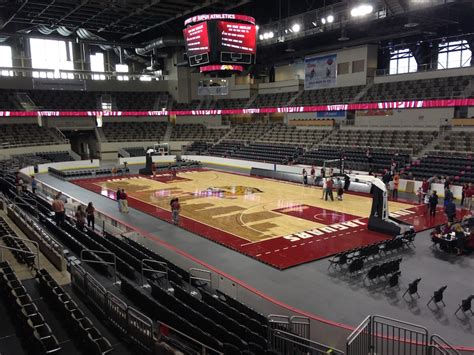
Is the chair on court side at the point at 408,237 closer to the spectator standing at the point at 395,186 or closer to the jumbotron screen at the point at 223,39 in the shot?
the spectator standing at the point at 395,186

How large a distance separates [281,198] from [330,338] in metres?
16.4

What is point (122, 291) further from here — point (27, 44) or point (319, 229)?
point (27, 44)

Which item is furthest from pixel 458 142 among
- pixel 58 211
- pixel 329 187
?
pixel 58 211

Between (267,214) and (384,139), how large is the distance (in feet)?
59.9

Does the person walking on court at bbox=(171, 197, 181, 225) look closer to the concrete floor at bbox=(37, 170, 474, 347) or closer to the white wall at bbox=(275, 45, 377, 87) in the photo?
the concrete floor at bbox=(37, 170, 474, 347)

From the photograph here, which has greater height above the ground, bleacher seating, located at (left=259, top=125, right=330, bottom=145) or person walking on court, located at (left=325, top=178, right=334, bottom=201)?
bleacher seating, located at (left=259, top=125, right=330, bottom=145)

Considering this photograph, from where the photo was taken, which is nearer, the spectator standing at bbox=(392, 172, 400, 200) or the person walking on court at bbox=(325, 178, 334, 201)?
the spectator standing at bbox=(392, 172, 400, 200)

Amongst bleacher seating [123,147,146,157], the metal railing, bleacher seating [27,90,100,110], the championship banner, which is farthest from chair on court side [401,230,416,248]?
bleacher seating [27,90,100,110]

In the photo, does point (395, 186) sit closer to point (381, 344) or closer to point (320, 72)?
point (381, 344)

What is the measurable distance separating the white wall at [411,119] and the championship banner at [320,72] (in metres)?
5.97

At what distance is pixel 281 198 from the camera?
2420cm

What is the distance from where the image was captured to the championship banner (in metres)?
41.4

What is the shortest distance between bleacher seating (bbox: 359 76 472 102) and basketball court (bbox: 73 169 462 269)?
12.3 metres

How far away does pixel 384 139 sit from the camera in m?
33.8
